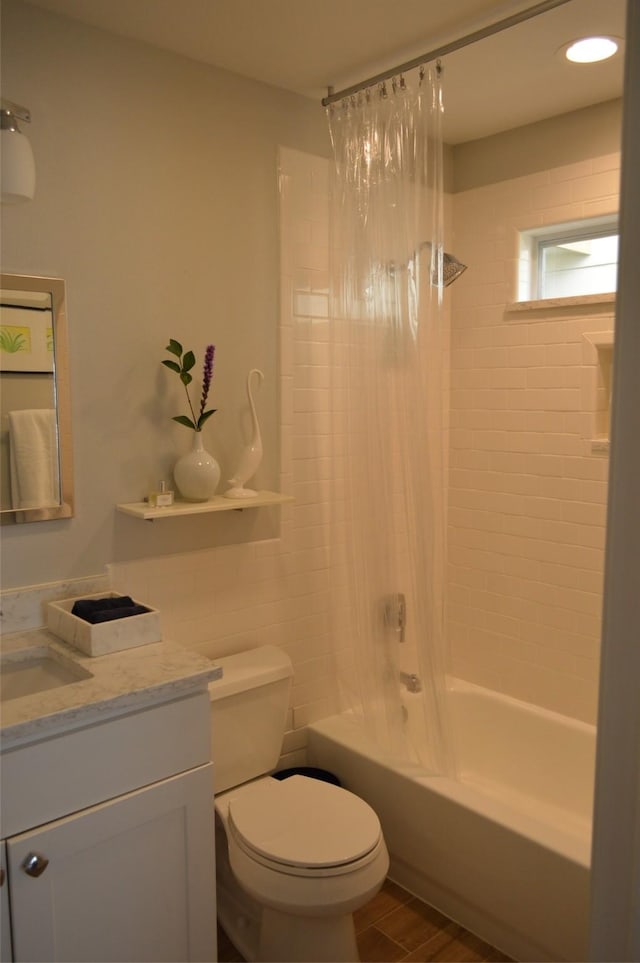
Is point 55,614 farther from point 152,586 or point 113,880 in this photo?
point 113,880

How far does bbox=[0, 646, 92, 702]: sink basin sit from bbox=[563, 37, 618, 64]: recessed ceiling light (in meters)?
2.18

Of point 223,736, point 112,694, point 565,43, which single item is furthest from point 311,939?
point 565,43

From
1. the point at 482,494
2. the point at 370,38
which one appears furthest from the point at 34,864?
the point at 370,38

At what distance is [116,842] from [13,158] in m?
1.56

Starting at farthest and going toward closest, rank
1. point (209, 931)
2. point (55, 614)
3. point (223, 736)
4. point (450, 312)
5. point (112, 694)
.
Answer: point (450, 312)
point (223, 736)
point (55, 614)
point (209, 931)
point (112, 694)

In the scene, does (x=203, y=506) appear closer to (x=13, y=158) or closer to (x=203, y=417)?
(x=203, y=417)

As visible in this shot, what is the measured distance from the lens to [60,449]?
6.81 ft

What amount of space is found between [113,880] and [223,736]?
609mm

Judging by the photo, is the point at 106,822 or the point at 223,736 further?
the point at 223,736

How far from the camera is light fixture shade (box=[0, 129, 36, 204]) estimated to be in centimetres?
168

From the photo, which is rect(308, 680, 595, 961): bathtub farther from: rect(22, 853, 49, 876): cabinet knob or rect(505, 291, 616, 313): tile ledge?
rect(505, 291, 616, 313): tile ledge

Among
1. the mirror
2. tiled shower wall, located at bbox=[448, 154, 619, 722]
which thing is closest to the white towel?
the mirror

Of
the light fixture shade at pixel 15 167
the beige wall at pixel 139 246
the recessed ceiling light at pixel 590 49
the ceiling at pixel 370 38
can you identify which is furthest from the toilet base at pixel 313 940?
the recessed ceiling light at pixel 590 49

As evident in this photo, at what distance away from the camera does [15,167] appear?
1.69 m
